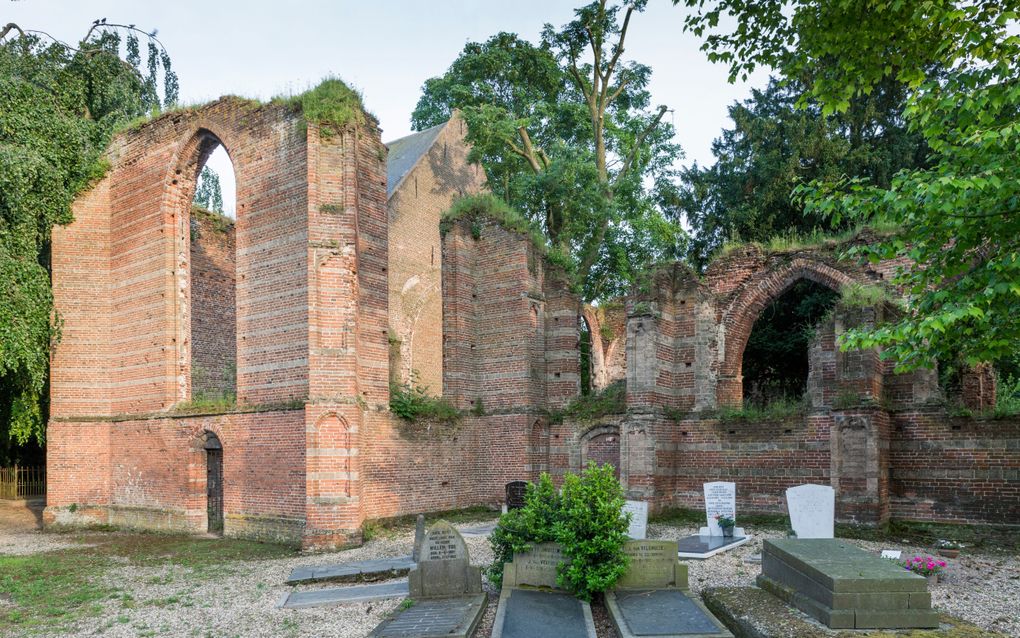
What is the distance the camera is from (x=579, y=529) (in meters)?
8.83

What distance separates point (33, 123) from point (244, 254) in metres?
6.22

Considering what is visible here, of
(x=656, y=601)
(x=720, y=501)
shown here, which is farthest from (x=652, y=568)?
(x=720, y=501)

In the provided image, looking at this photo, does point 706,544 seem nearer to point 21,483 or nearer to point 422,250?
point 422,250

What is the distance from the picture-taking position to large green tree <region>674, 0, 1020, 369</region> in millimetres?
7291

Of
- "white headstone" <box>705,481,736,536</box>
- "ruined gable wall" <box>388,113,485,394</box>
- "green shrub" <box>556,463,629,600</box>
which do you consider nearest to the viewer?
"green shrub" <box>556,463,629,600</box>

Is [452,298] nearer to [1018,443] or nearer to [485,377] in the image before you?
[485,377]

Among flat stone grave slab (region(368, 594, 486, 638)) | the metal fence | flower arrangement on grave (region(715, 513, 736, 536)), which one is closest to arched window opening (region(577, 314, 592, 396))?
flower arrangement on grave (region(715, 513, 736, 536))

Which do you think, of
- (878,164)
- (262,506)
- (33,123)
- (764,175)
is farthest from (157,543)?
(878,164)

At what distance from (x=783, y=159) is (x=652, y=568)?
16.8m

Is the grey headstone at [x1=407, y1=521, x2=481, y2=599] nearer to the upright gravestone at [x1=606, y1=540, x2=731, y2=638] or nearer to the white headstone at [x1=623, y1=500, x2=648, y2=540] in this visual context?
the upright gravestone at [x1=606, y1=540, x2=731, y2=638]

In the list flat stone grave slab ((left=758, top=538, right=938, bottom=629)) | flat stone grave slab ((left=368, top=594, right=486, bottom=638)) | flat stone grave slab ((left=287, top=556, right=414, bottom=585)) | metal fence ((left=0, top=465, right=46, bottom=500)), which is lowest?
metal fence ((left=0, top=465, right=46, bottom=500))

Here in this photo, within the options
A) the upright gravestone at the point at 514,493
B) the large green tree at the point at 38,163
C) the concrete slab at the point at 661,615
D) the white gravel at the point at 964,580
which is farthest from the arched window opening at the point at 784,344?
the large green tree at the point at 38,163

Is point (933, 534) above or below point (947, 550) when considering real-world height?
below

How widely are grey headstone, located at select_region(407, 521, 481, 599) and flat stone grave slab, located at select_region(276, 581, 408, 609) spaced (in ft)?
1.49
